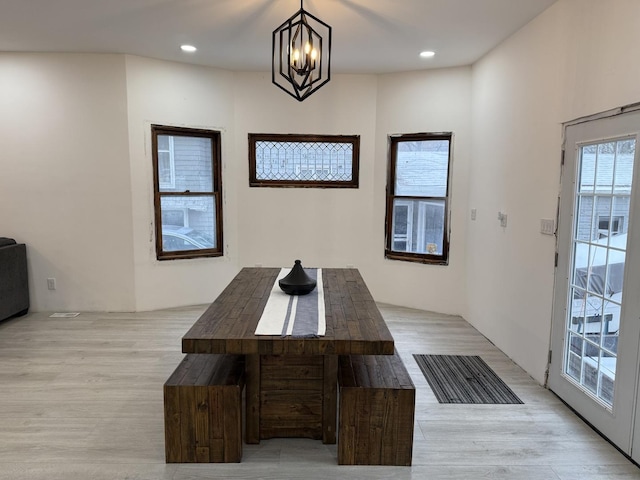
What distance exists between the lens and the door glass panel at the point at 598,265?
7.39ft

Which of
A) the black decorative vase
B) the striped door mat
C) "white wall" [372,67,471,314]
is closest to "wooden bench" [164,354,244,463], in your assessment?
the black decorative vase

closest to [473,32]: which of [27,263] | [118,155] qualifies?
[118,155]

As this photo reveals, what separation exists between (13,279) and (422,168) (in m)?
4.30

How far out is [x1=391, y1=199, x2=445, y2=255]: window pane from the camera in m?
4.64

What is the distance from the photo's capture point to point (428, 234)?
15.5 feet

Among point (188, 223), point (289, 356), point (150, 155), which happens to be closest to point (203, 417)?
point (289, 356)

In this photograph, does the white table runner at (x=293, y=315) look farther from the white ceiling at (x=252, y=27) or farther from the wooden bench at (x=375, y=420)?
the white ceiling at (x=252, y=27)

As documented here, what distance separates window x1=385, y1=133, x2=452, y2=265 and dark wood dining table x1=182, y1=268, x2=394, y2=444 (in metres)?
2.47

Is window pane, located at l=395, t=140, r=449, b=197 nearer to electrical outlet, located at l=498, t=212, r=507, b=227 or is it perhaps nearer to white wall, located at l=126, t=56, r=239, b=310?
electrical outlet, located at l=498, t=212, r=507, b=227

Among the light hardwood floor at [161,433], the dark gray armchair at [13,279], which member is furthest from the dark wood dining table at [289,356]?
the dark gray armchair at [13,279]

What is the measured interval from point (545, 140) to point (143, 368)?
3325mm

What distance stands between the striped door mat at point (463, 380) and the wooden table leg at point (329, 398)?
34.9 inches

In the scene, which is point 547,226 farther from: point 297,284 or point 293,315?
point 293,315

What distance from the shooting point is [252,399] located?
2188 millimetres
